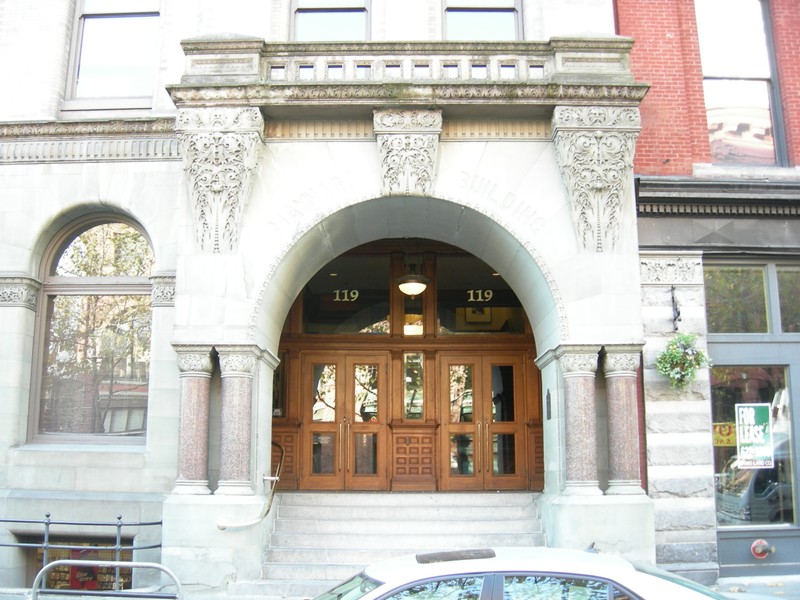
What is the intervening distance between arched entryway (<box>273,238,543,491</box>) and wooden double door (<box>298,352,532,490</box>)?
0.06ft

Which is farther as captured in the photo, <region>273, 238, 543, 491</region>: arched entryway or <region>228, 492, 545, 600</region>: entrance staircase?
<region>273, 238, 543, 491</region>: arched entryway

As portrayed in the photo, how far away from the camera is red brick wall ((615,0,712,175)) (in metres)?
12.0

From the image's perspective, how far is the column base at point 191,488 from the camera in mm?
10047

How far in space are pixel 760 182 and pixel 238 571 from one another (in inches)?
357

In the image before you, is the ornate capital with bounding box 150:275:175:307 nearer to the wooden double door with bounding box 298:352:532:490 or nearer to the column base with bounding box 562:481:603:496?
the wooden double door with bounding box 298:352:532:490

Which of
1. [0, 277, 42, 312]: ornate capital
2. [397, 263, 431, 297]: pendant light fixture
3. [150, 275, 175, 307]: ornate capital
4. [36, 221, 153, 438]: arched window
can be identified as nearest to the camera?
[150, 275, 175, 307]: ornate capital

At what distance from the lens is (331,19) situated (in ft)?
41.9

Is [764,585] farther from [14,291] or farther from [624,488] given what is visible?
[14,291]

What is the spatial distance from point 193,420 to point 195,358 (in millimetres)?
799

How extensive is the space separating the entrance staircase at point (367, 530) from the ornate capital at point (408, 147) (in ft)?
15.2

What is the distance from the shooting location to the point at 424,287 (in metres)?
13.2

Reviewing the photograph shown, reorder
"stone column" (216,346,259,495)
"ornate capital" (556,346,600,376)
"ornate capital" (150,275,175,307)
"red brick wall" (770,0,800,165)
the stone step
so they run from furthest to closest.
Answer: "red brick wall" (770,0,800,165)
"ornate capital" (150,275,175,307)
the stone step
"ornate capital" (556,346,600,376)
"stone column" (216,346,259,495)

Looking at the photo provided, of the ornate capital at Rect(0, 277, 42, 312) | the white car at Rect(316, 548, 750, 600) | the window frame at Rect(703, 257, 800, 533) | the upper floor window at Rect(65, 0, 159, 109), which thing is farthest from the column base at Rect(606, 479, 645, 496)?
the upper floor window at Rect(65, 0, 159, 109)

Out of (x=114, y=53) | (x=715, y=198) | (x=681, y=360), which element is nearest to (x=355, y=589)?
(x=681, y=360)
